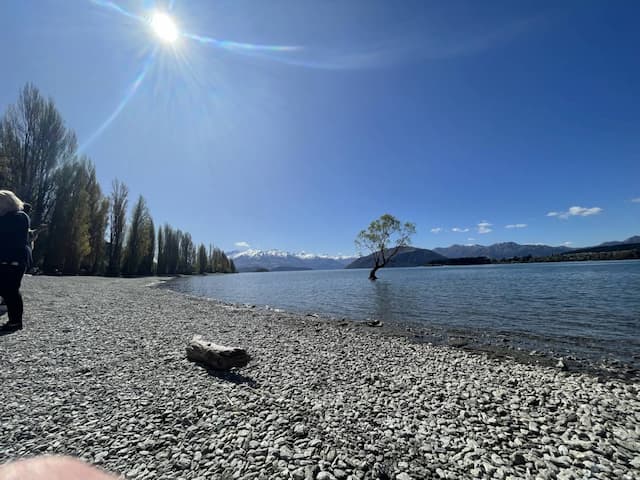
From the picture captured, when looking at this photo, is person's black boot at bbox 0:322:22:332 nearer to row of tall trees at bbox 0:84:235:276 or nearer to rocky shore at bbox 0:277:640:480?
rocky shore at bbox 0:277:640:480

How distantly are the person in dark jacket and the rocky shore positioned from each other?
60.0 inches

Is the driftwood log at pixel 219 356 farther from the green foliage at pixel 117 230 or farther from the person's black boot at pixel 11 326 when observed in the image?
the green foliage at pixel 117 230

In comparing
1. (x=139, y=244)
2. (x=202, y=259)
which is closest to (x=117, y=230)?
(x=139, y=244)

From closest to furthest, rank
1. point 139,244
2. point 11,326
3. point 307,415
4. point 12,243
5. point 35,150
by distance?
1. point 307,415
2. point 12,243
3. point 11,326
4. point 35,150
5. point 139,244

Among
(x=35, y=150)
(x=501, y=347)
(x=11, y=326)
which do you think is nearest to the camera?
(x=11, y=326)

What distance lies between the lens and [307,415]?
4.50 meters

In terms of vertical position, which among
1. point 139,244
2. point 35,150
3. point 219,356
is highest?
point 35,150

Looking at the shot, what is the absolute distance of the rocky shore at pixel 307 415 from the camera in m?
3.41

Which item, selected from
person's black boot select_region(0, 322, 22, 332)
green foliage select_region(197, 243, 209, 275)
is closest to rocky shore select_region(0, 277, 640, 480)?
person's black boot select_region(0, 322, 22, 332)

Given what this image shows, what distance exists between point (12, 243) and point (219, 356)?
6.71 meters

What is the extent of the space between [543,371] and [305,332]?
7.85m

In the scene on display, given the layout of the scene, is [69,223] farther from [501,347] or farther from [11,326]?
[501,347]

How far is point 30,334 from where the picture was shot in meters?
7.72

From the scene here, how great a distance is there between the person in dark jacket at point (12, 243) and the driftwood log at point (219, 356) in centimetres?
554
